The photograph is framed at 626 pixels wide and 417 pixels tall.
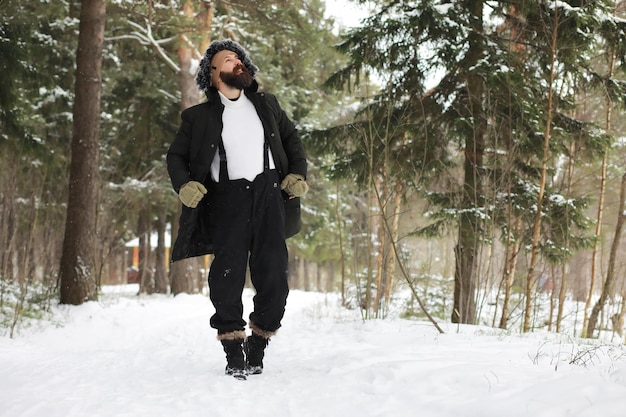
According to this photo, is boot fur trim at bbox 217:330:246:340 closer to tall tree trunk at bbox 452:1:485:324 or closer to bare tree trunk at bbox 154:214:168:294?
tall tree trunk at bbox 452:1:485:324

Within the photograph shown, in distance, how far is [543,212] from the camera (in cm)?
645

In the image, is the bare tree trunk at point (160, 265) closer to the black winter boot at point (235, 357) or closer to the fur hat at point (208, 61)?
the fur hat at point (208, 61)

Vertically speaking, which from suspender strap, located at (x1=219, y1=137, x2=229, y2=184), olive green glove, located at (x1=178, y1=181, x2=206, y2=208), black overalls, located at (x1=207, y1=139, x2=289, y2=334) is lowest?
black overalls, located at (x1=207, y1=139, x2=289, y2=334)

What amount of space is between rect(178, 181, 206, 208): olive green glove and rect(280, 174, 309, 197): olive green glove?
1.79 ft

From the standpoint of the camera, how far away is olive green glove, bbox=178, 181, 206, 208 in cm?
299

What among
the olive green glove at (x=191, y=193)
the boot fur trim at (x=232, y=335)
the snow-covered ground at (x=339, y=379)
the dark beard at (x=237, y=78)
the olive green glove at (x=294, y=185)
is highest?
the dark beard at (x=237, y=78)

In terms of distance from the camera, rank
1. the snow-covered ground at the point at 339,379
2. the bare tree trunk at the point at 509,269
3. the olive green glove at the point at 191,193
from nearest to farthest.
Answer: the snow-covered ground at the point at 339,379 < the olive green glove at the point at 191,193 < the bare tree trunk at the point at 509,269

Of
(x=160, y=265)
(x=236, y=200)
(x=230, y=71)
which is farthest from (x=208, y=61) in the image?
(x=160, y=265)

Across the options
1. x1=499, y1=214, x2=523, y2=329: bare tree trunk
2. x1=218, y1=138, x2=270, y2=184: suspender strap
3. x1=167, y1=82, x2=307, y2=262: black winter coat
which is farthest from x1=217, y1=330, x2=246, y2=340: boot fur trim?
x1=499, y1=214, x2=523, y2=329: bare tree trunk

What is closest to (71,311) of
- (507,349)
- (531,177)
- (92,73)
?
(92,73)

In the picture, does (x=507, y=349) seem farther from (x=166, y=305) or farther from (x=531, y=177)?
(x=166, y=305)

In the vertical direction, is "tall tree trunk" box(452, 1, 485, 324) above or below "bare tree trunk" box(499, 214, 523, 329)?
above

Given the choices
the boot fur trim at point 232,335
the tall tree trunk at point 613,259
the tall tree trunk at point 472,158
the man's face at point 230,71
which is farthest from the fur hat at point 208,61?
the tall tree trunk at point 613,259

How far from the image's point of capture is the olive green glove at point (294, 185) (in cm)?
329
